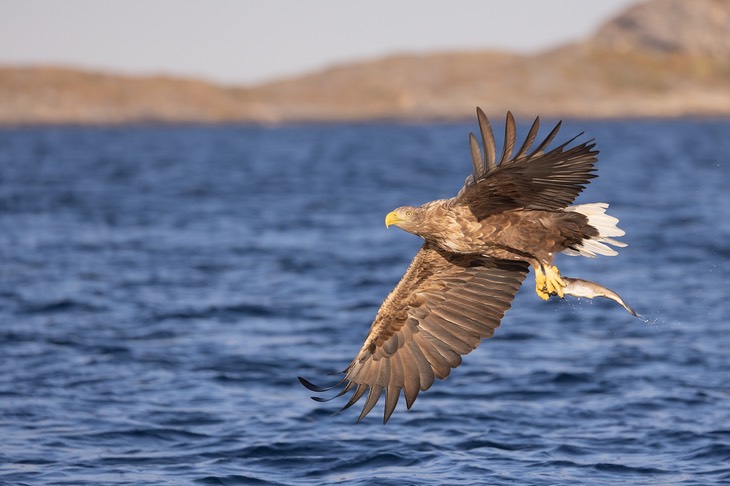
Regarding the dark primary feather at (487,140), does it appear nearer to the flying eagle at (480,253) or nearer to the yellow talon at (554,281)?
the flying eagle at (480,253)

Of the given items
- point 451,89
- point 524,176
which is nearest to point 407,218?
point 524,176

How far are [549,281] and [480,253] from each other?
1.76 ft

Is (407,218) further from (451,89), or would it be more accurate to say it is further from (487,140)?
(451,89)

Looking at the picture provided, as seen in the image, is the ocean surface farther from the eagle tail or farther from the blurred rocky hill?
the blurred rocky hill

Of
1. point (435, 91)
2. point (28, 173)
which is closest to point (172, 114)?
point (435, 91)

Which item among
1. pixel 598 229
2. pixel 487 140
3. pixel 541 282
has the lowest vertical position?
pixel 541 282

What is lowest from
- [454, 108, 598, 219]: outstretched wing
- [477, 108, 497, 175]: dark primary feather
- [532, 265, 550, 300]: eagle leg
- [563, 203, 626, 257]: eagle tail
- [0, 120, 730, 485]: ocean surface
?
[0, 120, 730, 485]: ocean surface

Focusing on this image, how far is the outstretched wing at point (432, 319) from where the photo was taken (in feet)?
27.6

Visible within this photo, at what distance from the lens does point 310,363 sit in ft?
41.0

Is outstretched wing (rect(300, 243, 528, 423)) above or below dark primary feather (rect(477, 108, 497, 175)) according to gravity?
below

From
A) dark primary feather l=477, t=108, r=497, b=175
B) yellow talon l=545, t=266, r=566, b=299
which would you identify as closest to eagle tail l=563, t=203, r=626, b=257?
yellow talon l=545, t=266, r=566, b=299

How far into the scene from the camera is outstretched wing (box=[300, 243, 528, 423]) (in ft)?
27.6

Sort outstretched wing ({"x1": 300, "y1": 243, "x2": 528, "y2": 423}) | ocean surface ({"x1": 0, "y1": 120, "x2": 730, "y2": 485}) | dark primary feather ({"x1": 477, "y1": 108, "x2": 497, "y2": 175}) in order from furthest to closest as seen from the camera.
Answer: ocean surface ({"x1": 0, "y1": 120, "x2": 730, "y2": 485}) → outstretched wing ({"x1": 300, "y1": 243, "x2": 528, "y2": 423}) → dark primary feather ({"x1": 477, "y1": 108, "x2": 497, "y2": 175})

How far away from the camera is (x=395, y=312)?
28.6 ft
